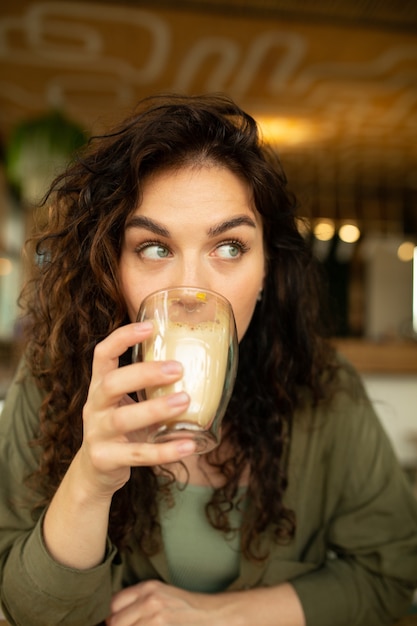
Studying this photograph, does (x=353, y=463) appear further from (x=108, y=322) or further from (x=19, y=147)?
(x=19, y=147)

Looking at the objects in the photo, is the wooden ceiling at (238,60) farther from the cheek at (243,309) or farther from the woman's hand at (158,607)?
the woman's hand at (158,607)

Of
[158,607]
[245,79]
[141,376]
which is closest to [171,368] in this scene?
[141,376]

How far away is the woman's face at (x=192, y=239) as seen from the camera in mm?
935

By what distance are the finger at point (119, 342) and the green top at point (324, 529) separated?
14.2 inches

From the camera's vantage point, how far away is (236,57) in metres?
3.52

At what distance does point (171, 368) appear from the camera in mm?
630

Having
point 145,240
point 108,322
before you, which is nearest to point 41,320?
point 108,322

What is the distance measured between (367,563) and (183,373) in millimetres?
700

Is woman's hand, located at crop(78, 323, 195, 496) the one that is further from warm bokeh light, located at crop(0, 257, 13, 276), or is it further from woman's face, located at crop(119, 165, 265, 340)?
warm bokeh light, located at crop(0, 257, 13, 276)

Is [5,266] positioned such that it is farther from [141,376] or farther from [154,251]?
[141,376]

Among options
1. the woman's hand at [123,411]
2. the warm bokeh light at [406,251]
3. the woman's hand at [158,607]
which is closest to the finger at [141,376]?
the woman's hand at [123,411]

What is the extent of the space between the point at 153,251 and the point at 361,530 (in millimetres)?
700

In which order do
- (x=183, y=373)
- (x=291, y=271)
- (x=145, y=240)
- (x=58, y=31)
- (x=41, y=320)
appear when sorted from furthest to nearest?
1. (x=58, y=31)
2. (x=291, y=271)
3. (x=41, y=320)
4. (x=145, y=240)
5. (x=183, y=373)

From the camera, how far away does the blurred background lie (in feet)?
9.15
